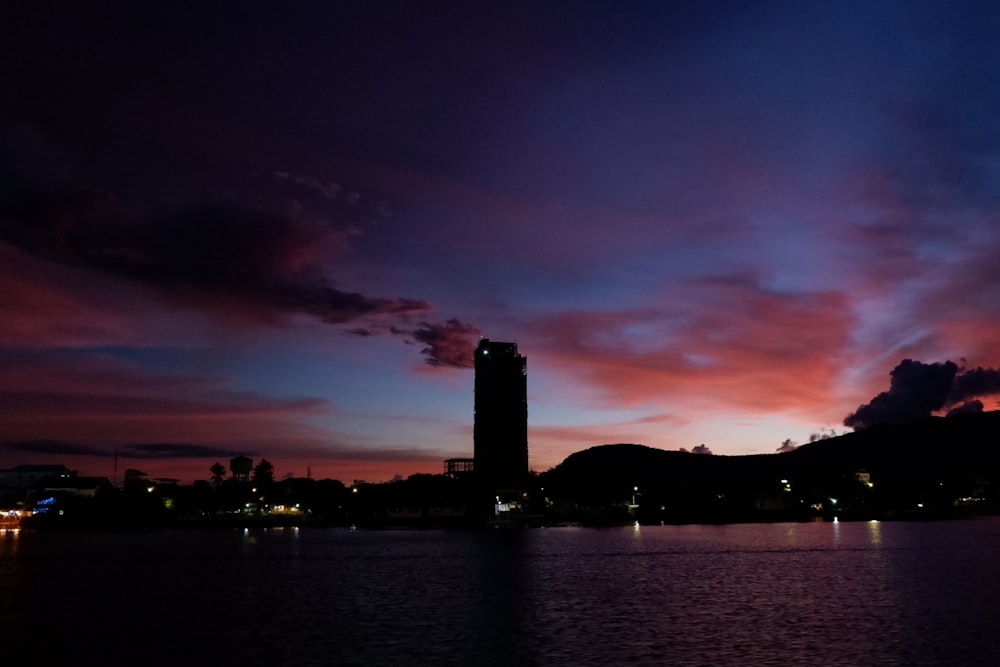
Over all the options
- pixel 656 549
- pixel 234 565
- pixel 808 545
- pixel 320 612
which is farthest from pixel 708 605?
pixel 808 545

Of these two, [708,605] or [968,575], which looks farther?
[968,575]

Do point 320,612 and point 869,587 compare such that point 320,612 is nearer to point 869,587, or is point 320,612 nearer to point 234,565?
point 869,587

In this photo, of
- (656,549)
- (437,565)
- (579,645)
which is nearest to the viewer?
(579,645)

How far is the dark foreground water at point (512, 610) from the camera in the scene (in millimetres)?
50750

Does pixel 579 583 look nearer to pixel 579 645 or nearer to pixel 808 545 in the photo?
pixel 579 645

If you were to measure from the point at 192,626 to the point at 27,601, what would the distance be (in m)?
25.9

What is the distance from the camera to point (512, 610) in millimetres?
70125

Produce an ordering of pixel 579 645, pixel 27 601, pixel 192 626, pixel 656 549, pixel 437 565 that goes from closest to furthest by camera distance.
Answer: pixel 579 645 → pixel 192 626 → pixel 27 601 → pixel 437 565 → pixel 656 549

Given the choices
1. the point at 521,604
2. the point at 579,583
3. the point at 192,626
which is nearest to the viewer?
the point at 192,626

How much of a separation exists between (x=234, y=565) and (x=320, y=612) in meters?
58.2

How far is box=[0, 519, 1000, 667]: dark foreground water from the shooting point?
50750 mm

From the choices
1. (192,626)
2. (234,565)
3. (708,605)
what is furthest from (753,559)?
(192,626)

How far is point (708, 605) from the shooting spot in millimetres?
70500

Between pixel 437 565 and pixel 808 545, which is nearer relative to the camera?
pixel 437 565
